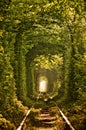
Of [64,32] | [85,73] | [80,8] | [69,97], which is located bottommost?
[69,97]

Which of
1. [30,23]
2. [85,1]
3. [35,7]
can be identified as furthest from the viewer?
[30,23]

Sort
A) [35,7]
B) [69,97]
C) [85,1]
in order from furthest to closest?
[69,97] → [35,7] → [85,1]

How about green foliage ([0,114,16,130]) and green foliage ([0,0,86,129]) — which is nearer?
green foliage ([0,114,16,130])

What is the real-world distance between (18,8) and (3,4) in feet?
14.8

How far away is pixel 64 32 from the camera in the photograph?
23.7 metres

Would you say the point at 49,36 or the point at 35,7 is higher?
the point at 35,7

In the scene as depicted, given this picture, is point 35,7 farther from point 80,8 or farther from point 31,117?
point 80,8

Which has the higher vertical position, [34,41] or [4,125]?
[34,41]

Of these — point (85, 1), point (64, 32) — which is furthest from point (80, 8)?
point (64, 32)

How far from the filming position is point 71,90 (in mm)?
22625

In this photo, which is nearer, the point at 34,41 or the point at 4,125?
the point at 4,125

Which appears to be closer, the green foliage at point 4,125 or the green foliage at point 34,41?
the green foliage at point 4,125

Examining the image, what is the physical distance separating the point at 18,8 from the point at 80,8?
7006 millimetres

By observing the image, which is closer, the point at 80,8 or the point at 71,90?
the point at 80,8
